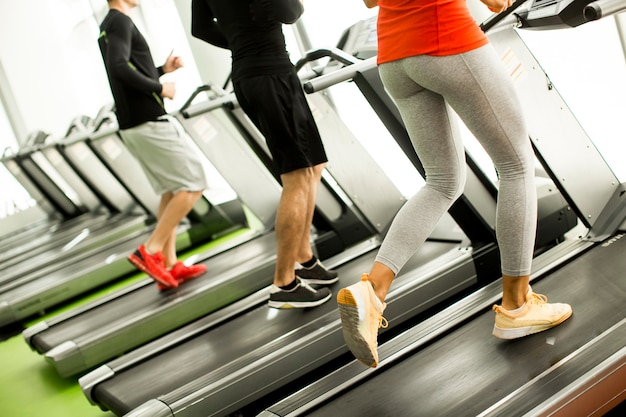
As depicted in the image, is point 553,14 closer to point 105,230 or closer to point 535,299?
point 535,299

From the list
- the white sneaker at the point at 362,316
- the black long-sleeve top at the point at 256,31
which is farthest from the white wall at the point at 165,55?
the white sneaker at the point at 362,316

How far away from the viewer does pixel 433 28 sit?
1.63 metres

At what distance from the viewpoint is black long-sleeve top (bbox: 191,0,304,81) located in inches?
91.3

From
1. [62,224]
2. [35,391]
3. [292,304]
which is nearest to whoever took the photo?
[292,304]

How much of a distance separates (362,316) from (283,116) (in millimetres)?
963

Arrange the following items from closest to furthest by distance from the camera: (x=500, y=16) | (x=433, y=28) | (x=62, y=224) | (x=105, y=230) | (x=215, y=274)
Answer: (x=433, y=28), (x=500, y=16), (x=215, y=274), (x=105, y=230), (x=62, y=224)

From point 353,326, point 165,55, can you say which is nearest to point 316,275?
point 353,326

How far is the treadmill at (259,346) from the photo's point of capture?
2330mm

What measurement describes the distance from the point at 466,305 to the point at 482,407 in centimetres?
68

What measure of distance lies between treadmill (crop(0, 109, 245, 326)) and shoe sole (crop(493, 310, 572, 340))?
349cm

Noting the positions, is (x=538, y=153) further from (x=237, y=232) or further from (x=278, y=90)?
(x=237, y=232)

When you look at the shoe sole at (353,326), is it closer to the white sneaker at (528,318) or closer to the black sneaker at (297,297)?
the white sneaker at (528,318)

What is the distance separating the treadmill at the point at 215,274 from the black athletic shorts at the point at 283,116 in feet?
2.52

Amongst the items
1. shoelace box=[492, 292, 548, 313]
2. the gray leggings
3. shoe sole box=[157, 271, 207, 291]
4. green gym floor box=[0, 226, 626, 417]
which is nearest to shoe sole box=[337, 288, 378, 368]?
the gray leggings
